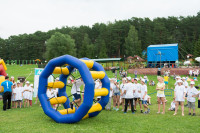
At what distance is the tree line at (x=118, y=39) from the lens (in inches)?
2340

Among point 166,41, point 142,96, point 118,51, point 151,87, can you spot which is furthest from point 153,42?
point 142,96

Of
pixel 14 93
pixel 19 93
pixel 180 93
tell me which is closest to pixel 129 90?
pixel 180 93

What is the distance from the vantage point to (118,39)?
216 ft

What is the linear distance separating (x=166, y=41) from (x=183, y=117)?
53.3 metres

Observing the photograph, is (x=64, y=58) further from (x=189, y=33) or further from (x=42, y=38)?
(x=42, y=38)

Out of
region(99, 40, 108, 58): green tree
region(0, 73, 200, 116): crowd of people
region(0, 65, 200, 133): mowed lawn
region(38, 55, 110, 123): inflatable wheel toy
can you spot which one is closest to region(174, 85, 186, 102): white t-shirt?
region(0, 73, 200, 116): crowd of people

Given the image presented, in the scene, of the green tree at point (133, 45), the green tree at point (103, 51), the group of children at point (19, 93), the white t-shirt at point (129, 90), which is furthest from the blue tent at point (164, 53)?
the green tree at point (103, 51)

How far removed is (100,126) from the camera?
7.88 metres

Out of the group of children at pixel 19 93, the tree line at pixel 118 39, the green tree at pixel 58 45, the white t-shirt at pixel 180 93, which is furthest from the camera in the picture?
the tree line at pixel 118 39

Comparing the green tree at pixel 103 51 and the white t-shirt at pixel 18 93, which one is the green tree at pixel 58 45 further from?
the white t-shirt at pixel 18 93

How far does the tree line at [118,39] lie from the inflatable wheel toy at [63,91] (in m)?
45.6

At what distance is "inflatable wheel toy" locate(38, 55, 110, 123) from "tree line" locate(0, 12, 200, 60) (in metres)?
45.6

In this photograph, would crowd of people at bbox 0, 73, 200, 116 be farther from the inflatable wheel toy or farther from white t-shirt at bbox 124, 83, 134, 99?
the inflatable wheel toy

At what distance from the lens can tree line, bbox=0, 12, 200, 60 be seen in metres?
59.4
